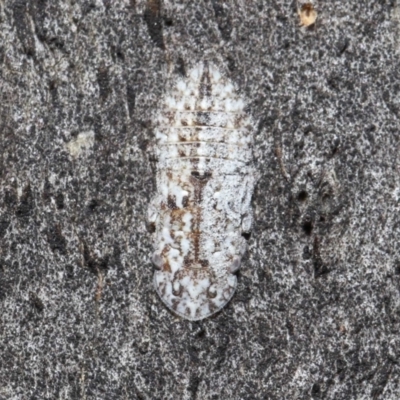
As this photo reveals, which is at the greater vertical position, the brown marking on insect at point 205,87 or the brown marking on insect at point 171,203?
the brown marking on insect at point 205,87

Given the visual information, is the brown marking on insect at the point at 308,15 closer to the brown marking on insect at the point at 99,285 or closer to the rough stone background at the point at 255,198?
the rough stone background at the point at 255,198

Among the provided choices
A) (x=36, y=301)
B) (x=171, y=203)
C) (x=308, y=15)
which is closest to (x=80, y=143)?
(x=171, y=203)

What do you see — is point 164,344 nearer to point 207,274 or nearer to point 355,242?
point 207,274

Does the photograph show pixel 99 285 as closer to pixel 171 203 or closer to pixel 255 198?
pixel 171 203

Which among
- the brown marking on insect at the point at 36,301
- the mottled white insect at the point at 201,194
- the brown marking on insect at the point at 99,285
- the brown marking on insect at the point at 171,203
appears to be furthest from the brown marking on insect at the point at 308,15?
the brown marking on insect at the point at 36,301

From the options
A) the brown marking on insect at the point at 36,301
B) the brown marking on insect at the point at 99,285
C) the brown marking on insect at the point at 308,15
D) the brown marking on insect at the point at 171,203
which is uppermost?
the brown marking on insect at the point at 308,15

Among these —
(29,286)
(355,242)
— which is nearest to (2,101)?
(29,286)
